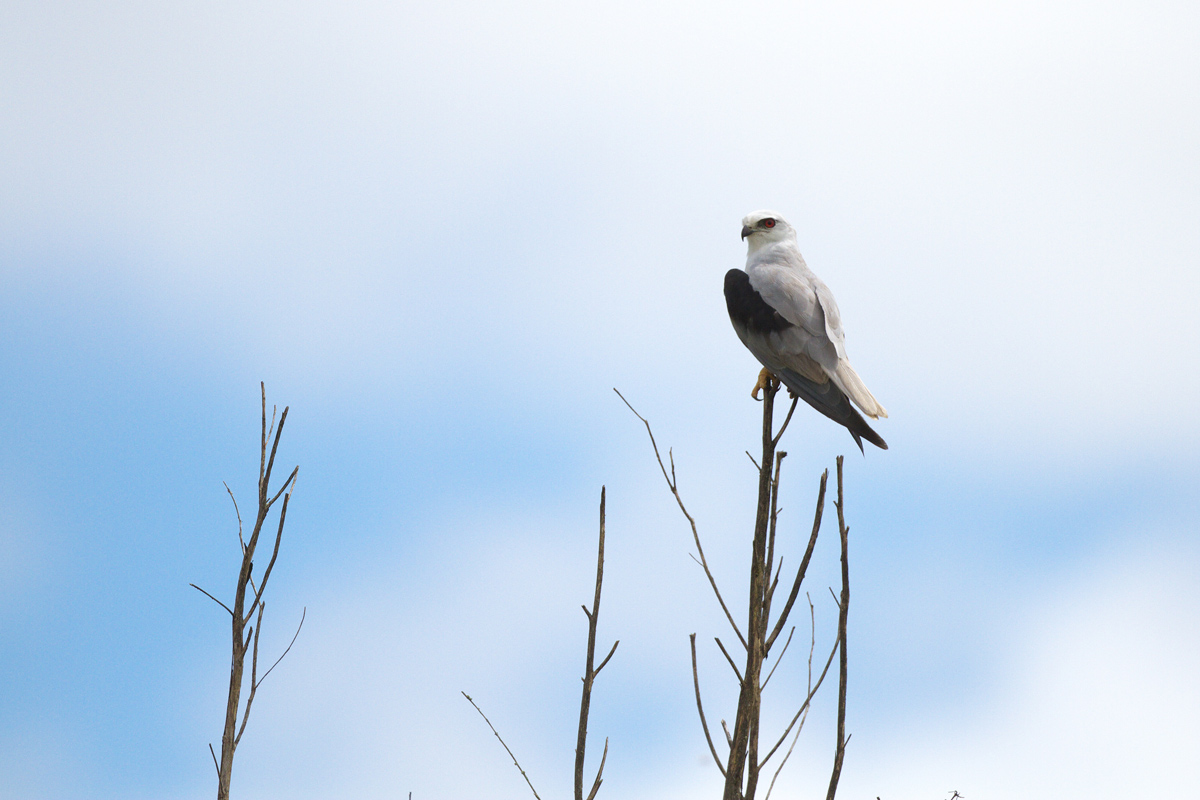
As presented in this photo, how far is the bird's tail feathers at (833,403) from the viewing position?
4.39 m

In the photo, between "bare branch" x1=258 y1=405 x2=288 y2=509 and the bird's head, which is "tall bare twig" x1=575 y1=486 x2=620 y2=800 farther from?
the bird's head

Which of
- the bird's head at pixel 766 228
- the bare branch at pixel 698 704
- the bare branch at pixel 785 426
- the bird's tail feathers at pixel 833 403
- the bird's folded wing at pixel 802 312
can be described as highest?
the bird's head at pixel 766 228

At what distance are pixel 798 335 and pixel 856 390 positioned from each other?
1.59ft

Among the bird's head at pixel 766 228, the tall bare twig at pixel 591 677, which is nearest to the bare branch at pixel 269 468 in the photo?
the tall bare twig at pixel 591 677

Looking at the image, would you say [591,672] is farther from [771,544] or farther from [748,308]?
[748,308]

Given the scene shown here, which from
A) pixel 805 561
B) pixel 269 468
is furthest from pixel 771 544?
pixel 269 468

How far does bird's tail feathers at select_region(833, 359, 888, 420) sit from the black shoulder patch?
426mm

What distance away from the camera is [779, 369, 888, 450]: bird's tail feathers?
439 cm

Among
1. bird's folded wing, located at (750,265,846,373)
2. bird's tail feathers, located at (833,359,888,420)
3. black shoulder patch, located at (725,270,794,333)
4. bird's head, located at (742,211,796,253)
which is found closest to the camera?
bird's tail feathers, located at (833,359,888,420)

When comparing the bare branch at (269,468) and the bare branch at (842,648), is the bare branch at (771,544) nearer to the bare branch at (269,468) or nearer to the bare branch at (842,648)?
the bare branch at (842,648)

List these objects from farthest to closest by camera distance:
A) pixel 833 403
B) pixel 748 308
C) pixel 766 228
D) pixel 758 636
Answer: pixel 766 228, pixel 748 308, pixel 833 403, pixel 758 636

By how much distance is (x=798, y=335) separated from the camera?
4980mm

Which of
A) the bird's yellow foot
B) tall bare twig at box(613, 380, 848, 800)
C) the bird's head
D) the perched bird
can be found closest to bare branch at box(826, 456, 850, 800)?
tall bare twig at box(613, 380, 848, 800)

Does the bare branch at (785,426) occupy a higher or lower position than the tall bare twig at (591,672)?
higher
